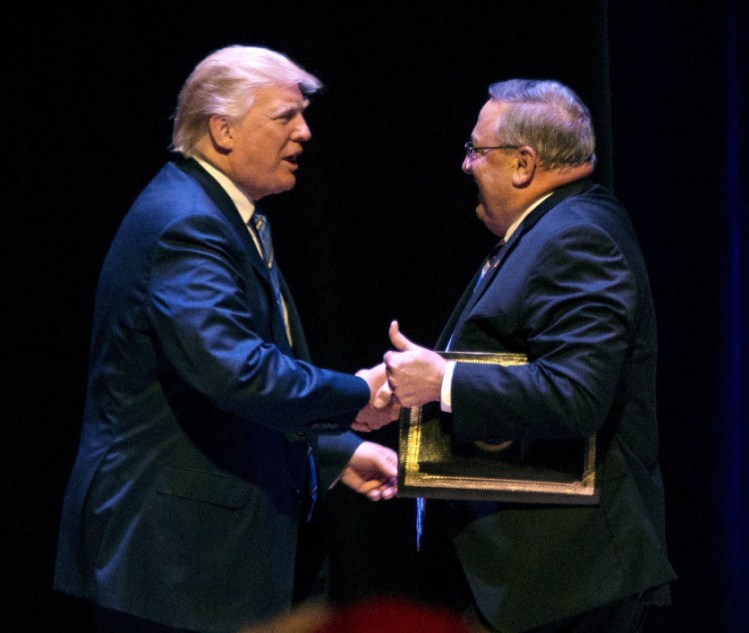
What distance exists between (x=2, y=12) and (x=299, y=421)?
56.6 inches

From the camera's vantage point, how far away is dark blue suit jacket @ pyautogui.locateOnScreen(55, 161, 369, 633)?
2160mm

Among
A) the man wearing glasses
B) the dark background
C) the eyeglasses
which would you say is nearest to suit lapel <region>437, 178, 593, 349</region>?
the man wearing glasses

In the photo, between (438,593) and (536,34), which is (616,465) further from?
(536,34)

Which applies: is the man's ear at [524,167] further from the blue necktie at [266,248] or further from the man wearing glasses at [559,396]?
the blue necktie at [266,248]

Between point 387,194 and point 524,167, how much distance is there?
0.83 meters

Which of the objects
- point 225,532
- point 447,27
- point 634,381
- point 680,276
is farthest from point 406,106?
point 225,532

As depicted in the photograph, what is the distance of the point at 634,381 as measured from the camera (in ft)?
7.73

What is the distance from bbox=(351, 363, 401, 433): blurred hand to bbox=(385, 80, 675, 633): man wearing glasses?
0.18 metres

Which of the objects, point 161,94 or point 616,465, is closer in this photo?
point 616,465

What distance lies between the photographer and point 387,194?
3.26 meters

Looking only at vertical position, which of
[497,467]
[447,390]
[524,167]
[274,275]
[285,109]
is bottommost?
[497,467]

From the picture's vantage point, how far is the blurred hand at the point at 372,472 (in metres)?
2.67

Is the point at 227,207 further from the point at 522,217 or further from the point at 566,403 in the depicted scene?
the point at 566,403

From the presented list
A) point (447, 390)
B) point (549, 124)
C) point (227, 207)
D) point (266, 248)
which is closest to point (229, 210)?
point (227, 207)
